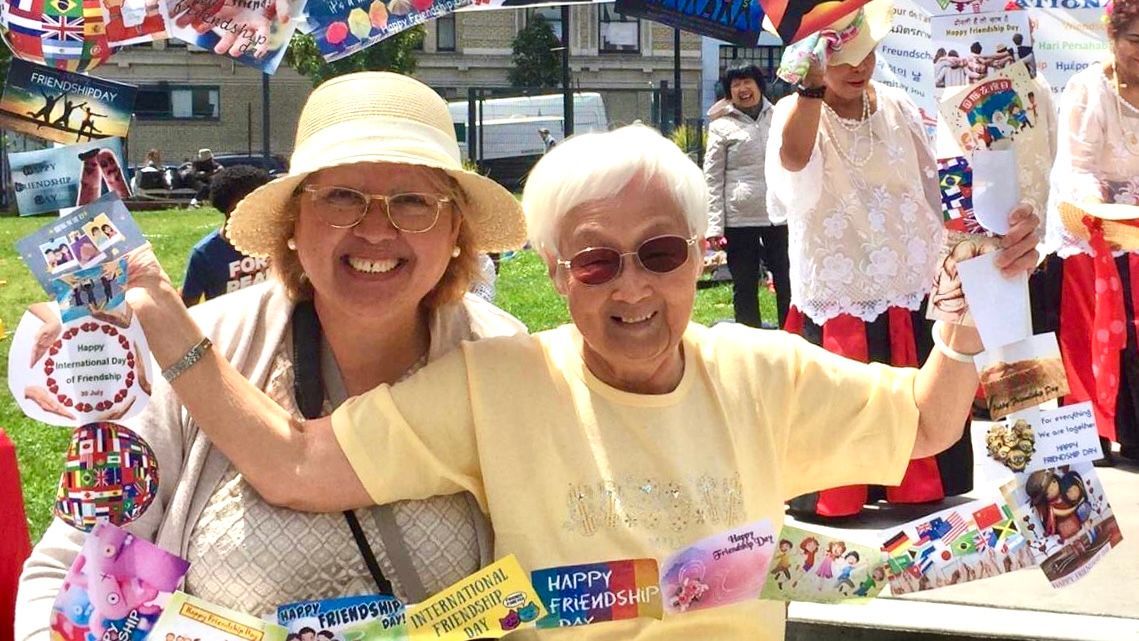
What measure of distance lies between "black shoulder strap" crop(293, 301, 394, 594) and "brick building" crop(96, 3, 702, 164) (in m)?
26.8

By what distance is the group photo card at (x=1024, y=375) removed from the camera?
224 cm

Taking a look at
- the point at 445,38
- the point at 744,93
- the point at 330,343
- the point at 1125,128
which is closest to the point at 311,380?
the point at 330,343

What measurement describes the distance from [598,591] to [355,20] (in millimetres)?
1033

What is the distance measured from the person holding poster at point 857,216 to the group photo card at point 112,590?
258 centimetres

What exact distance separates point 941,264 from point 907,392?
1.01 feet

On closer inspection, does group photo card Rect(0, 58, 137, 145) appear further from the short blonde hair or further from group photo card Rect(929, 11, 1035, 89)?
group photo card Rect(929, 11, 1035, 89)

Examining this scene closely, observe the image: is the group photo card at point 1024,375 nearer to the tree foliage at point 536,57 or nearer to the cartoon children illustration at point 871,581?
the cartoon children illustration at point 871,581

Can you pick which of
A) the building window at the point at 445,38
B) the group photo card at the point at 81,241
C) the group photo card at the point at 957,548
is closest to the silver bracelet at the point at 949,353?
the group photo card at the point at 957,548

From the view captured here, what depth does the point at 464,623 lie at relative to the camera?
2.22 metres

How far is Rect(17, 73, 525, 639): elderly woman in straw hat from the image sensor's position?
2.22 meters

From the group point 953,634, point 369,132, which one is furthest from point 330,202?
point 953,634

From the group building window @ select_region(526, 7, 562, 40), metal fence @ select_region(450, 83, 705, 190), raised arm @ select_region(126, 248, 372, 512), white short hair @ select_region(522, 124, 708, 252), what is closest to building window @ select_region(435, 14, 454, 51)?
building window @ select_region(526, 7, 562, 40)

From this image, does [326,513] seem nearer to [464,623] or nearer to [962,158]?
[464,623]

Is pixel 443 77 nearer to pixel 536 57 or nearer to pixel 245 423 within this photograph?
pixel 536 57
